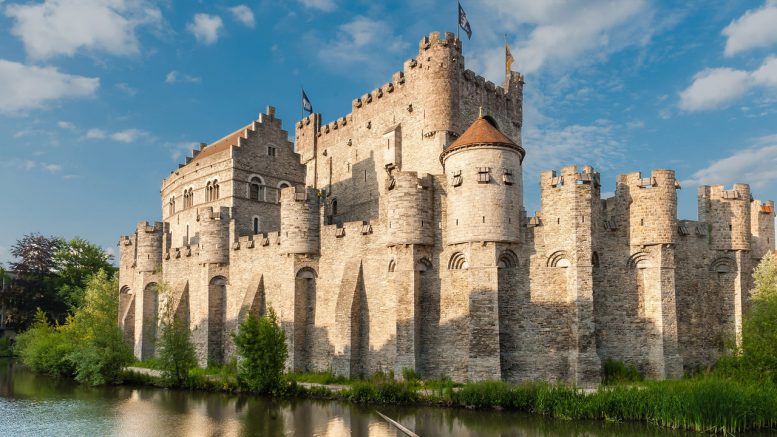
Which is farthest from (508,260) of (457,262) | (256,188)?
(256,188)

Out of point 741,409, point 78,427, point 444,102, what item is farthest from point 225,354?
point 741,409

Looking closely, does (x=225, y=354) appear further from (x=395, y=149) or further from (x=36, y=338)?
(x=36, y=338)

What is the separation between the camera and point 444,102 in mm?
37750

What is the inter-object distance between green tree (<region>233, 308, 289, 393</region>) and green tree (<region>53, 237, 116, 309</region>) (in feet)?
129

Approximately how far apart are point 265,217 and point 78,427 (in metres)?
23.4

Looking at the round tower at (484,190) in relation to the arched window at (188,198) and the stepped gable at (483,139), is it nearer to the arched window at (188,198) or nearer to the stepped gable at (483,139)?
the stepped gable at (483,139)

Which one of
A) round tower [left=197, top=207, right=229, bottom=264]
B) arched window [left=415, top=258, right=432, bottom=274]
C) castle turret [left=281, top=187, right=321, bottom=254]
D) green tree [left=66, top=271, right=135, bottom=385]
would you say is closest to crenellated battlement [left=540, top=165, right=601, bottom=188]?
arched window [left=415, top=258, right=432, bottom=274]

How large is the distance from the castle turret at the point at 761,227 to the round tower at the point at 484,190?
12228 mm

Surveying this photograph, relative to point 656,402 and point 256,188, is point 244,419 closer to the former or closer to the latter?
point 656,402

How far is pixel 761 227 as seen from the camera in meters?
32.2

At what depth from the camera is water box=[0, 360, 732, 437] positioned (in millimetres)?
21766

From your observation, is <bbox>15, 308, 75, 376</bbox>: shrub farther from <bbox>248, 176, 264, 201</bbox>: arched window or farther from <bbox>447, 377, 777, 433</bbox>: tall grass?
<bbox>447, 377, 777, 433</bbox>: tall grass

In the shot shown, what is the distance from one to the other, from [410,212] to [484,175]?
376 cm

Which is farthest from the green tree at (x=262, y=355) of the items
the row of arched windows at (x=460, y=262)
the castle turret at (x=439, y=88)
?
the castle turret at (x=439, y=88)
